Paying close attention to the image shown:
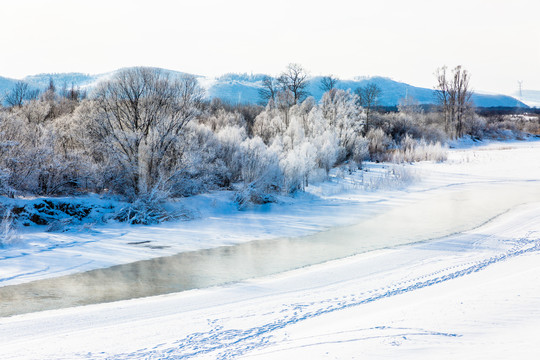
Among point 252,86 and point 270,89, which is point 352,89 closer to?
point 252,86

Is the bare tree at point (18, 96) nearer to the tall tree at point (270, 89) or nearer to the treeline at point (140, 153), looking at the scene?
the tall tree at point (270, 89)

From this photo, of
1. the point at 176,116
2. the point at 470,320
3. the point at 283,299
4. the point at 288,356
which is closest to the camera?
the point at 288,356

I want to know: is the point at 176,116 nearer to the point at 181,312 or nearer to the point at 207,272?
the point at 207,272

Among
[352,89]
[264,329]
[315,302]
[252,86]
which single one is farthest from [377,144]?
[352,89]

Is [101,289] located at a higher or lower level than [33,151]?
lower

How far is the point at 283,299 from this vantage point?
273 inches

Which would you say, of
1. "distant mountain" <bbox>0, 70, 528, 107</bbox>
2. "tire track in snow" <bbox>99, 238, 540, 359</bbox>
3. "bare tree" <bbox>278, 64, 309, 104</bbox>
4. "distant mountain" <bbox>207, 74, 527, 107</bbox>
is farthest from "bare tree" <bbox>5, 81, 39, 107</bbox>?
"distant mountain" <bbox>207, 74, 527, 107</bbox>

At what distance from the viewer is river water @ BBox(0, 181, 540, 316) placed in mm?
7480

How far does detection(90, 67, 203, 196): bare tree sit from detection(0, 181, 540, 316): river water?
5301mm

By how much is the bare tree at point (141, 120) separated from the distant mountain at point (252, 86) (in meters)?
107

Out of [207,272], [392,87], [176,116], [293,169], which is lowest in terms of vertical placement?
[207,272]

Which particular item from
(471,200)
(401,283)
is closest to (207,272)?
(401,283)

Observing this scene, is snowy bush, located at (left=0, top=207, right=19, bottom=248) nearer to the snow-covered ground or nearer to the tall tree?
the snow-covered ground

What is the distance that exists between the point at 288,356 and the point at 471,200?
14.9 m
